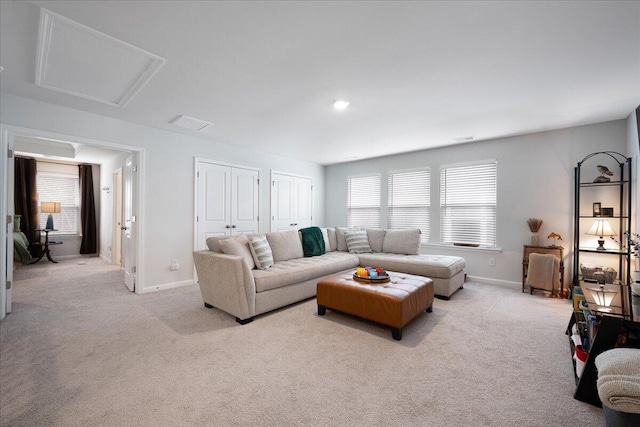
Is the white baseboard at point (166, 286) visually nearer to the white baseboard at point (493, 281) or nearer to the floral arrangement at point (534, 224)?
the white baseboard at point (493, 281)

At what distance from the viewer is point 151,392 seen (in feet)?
5.72

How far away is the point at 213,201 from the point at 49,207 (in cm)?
465

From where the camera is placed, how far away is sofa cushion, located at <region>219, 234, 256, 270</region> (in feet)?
10.4

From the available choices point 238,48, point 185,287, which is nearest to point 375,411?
point 238,48

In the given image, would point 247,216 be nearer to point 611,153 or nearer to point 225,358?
point 225,358

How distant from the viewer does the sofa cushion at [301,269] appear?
3053 mm

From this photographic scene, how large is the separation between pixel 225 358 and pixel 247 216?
3354 mm

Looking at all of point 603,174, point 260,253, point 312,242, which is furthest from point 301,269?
point 603,174

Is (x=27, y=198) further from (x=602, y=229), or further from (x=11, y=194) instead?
(x=602, y=229)

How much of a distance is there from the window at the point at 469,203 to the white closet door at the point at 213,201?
401 cm

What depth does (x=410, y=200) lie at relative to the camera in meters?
5.55

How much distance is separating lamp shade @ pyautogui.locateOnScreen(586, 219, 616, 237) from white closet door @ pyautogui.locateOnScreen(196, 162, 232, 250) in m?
5.46

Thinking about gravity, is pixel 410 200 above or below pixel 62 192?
below

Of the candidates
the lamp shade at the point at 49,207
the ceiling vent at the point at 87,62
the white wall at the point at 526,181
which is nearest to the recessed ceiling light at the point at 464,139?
the white wall at the point at 526,181
